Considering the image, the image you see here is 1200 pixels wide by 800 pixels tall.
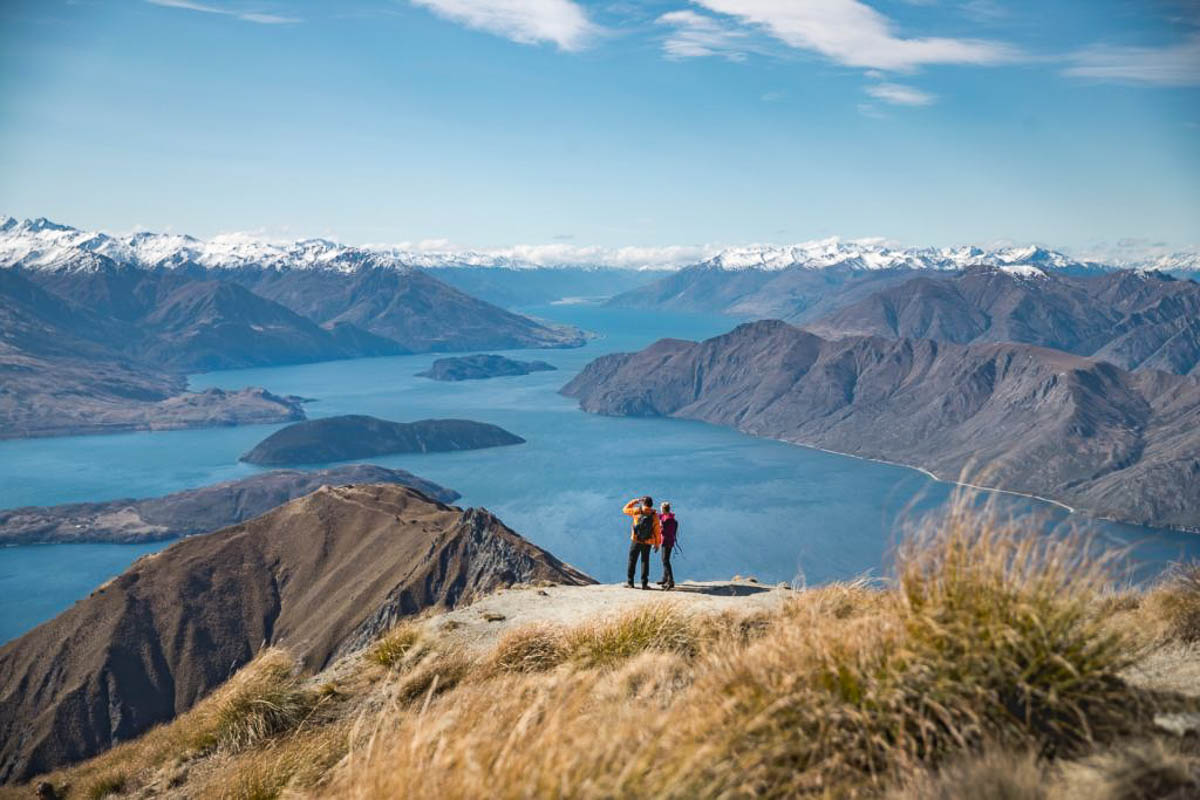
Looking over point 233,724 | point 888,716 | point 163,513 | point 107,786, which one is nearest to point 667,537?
point 233,724

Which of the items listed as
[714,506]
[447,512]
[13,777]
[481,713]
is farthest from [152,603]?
[714,506]

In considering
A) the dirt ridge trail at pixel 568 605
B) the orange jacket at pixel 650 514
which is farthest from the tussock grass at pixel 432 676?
the orange jacket at pixel 650 514

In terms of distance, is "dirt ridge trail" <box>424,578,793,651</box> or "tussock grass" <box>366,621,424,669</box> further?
"dirt ridge trail" <box>424,578,793,651</box>

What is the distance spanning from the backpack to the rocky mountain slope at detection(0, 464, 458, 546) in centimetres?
13215

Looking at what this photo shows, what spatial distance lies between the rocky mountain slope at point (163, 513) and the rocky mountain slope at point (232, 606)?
6382cm

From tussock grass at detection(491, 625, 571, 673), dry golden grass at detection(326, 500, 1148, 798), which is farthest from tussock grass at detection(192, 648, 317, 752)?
dry golden grass at detection(326, 500, 1148, 798)

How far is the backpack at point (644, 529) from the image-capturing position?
18.8 metres

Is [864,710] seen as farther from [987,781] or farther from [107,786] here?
[107,786]

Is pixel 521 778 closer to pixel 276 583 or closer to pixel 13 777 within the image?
pixel 13 777

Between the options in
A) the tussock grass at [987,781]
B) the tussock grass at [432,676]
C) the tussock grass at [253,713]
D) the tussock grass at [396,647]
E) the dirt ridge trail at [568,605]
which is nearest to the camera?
the tussock grass at [987,781]

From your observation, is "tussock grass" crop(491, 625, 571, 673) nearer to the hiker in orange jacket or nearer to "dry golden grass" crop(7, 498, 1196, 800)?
"dry golden grass" crop(7, 498, 1196, 800)

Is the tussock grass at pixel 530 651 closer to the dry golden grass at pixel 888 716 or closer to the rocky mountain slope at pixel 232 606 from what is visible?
the dry golden grass at pixel 888 716

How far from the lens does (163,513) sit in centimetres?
16362

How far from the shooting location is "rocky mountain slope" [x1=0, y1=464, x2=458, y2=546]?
15462 cm
